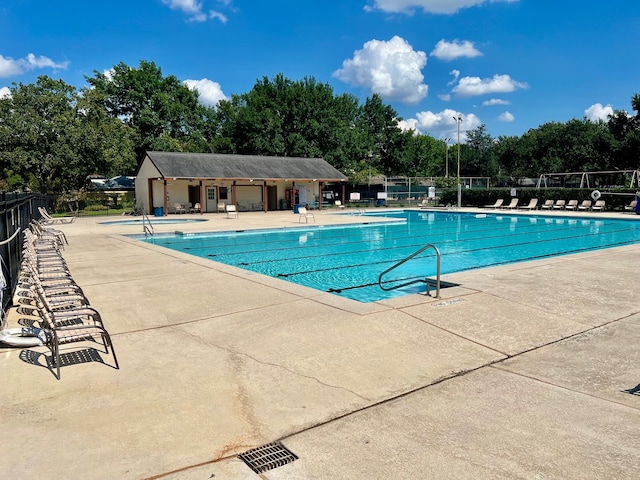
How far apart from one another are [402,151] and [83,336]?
212 feet

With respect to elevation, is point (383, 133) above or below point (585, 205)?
above

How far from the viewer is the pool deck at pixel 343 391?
120 inches

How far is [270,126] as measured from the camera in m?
45.6

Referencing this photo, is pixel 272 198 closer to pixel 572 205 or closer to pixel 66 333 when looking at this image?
pixel 572 205

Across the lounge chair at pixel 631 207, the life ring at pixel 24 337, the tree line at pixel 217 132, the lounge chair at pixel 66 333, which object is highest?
the tree line at pixel 217 132

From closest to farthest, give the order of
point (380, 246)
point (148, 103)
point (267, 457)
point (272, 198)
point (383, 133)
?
point (267, 457), point (380, 246), point (272, 198), point (148, 103), point (383, 133)

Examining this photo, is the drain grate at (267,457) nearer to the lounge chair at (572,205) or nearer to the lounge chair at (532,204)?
the lounge chair at (572,205)

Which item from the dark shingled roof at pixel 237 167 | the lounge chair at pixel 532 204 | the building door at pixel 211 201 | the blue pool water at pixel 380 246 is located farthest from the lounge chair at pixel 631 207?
the building door at pixel 211 201

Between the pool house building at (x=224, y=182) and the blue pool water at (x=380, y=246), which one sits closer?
the blue pool water at (x=380, y=246)

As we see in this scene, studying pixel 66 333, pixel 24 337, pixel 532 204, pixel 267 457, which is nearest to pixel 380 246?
pixel 24 337

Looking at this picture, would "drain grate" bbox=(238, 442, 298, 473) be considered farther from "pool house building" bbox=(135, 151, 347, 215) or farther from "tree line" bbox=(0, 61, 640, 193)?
"tree line" bbox=(0, 61, 640, 193)

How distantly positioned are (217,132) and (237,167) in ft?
68.3

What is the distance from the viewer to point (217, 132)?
5347 cm

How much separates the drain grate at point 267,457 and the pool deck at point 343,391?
5 centimetres
